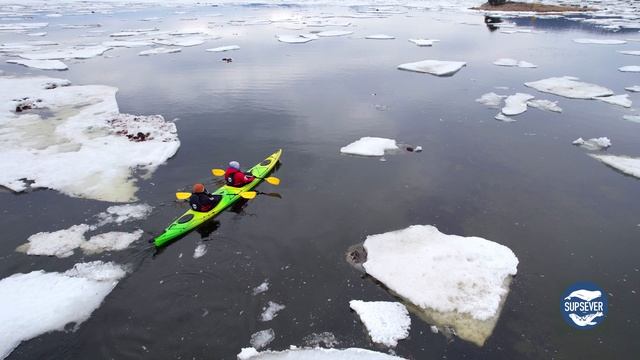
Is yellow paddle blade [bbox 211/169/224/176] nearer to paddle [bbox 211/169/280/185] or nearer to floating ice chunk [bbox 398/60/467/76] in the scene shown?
paddle [bbox 211/169/280/185]

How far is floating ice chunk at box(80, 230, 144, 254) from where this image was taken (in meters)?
9.07

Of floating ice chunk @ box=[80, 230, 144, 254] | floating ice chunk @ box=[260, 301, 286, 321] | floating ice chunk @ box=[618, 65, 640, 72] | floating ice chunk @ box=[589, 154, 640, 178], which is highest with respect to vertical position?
floating ice chunk @ box=[618, 65, 640, 72]

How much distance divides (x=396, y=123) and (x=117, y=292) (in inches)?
469

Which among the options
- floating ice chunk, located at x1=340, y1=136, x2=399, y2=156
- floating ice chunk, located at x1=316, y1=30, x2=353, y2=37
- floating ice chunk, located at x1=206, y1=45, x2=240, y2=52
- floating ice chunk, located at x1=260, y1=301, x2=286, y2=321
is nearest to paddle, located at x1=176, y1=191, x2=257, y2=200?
floating ice chunk, located at x1=260, y1=301, x2=286, y2=321

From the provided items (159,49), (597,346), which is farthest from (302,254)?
(159,49)

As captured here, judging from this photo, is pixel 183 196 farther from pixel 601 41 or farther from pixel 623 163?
pixel 601 41

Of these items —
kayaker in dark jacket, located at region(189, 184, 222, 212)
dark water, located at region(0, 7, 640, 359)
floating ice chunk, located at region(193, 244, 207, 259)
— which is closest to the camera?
dark water, located at region(0, 7, 640, 359)

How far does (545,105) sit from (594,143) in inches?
167

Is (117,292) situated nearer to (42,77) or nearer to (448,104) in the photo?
(448,104)

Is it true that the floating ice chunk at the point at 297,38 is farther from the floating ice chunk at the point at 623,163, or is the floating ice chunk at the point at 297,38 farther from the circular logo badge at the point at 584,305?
the circular logo badge at the point at 584,305

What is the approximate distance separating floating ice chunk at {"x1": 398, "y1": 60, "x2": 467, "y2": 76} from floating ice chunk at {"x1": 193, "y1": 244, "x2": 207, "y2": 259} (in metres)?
18.0

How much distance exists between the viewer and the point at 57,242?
30.5ft

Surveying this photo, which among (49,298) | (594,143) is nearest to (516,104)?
(594,143)

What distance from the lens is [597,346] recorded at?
22.5 ft
